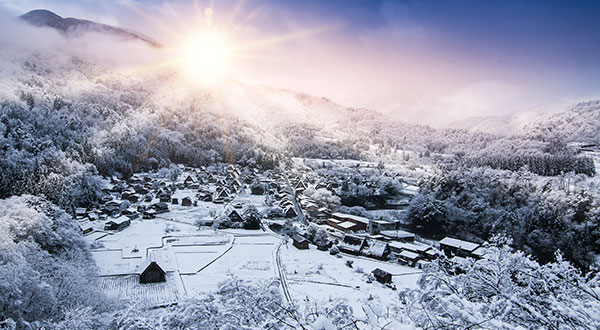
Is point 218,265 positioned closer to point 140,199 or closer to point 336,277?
point 336,277

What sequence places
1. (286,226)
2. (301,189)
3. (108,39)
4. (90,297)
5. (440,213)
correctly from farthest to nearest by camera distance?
(108,39), (301,189), (440,213), (286,226), (90,297)

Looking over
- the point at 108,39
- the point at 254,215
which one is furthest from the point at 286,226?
the point at 108,39

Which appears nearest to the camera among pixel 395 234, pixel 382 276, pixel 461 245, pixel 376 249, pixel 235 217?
pixel 382 276

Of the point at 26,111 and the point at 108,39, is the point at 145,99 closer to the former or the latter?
the point at 26,111

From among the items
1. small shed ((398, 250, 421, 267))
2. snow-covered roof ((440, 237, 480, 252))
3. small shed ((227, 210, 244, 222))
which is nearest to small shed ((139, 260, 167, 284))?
small shed ((227, 210, 244, 222))

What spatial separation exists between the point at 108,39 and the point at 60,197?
18900 cm

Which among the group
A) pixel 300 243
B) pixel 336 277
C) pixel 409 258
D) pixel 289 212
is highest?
pixel 300 243

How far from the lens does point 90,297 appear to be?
36.2 feet

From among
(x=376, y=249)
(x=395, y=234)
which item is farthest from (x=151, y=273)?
(x=395, y=234)

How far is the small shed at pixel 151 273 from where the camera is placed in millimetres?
15414

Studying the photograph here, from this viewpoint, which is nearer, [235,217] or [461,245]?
[461,245]

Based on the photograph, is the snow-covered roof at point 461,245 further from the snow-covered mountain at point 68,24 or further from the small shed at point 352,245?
the snow-covered mountain at point 68,24

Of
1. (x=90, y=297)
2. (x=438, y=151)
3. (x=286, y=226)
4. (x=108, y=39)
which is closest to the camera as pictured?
(x=90, y=297)

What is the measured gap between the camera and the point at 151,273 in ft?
51.0
